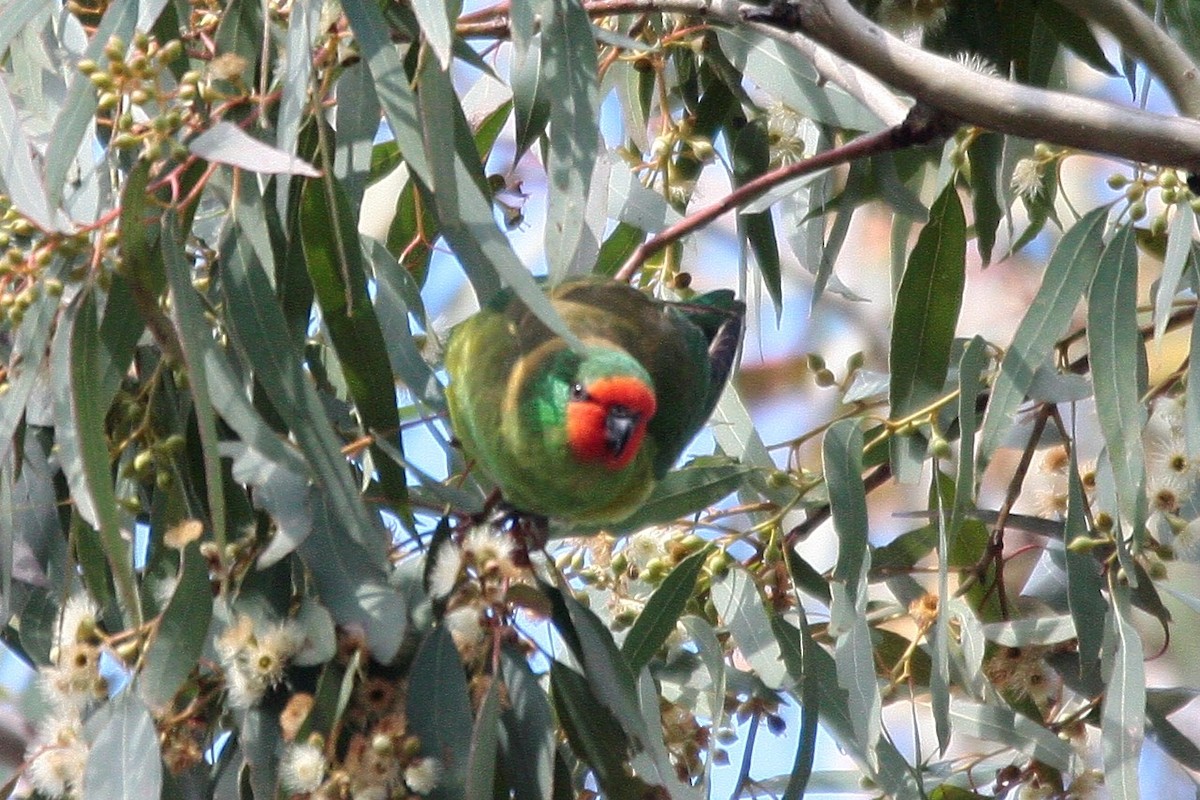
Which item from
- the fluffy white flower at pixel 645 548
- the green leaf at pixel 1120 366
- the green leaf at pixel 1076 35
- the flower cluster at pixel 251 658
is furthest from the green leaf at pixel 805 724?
the green leaf at pixel 1076 35

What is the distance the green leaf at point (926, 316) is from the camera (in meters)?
2.26

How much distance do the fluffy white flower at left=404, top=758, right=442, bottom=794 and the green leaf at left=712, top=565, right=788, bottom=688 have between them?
634 mm

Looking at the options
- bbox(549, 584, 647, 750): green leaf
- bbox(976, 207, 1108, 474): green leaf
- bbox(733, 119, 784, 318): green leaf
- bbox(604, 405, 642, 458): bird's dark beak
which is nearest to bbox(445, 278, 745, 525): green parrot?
bbox(604, 405, 642, 458): bird's dark beak

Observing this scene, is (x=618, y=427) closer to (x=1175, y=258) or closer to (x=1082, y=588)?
(x=1082, y=588)

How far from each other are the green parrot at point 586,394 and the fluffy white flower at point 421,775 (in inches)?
19.8

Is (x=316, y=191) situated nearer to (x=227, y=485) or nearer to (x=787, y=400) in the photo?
(x=227, y=485)

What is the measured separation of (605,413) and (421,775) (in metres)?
0.62

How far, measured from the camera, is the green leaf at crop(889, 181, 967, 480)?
89.0 inches

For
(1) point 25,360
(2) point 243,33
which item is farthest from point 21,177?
(2) point 243,33

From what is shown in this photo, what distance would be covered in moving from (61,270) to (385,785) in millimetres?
648

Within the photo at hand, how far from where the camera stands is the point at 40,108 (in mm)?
2111

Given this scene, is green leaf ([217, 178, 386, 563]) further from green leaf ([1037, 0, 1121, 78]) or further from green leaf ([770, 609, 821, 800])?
green leaf ([1037, 0, 1121, 78])

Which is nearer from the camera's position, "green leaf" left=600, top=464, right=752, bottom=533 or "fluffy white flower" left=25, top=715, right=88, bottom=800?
"fluffy white flower" left=25, top=715, right=88, bottom=800

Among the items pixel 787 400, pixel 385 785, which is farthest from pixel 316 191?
pixel 787 400
